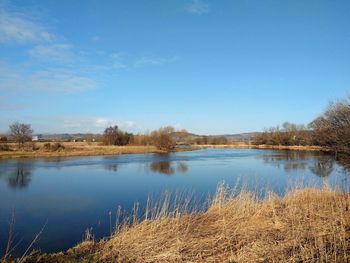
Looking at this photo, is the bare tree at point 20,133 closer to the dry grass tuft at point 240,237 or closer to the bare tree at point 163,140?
the bare tree at point 163,140

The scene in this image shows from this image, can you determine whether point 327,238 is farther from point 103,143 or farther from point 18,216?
point 103,143

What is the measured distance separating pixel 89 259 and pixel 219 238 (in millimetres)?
2453

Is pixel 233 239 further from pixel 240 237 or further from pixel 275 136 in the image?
pixel 275 136

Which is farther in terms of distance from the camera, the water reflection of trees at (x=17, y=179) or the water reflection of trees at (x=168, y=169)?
the water reflection of trees at (x=168, y=169)

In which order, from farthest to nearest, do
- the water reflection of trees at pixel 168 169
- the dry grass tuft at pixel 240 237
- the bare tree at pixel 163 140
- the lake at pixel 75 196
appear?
the bare tree at pixel 163 140 < the water reflection of trees at pixel 168 169 < the lake at pixel 75 196 < the dry grass tuft at pixel 240 237

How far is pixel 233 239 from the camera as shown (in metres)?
6.66

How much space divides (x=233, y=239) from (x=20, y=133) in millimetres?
46858

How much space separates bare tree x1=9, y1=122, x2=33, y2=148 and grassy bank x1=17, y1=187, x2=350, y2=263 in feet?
145

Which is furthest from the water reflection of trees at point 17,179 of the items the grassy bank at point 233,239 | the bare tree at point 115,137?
the bare tree at point 115,137

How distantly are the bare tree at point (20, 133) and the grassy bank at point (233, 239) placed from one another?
145 ft

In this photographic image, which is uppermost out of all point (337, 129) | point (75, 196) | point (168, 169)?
point (337, 129)

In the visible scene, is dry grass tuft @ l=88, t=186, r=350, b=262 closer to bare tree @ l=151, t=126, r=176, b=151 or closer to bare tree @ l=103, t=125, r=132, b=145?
bare tree @ l=151, t=126, r=176, b=151

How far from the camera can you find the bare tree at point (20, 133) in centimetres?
4756

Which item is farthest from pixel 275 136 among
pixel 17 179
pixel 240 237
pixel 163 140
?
pixel 240 237
